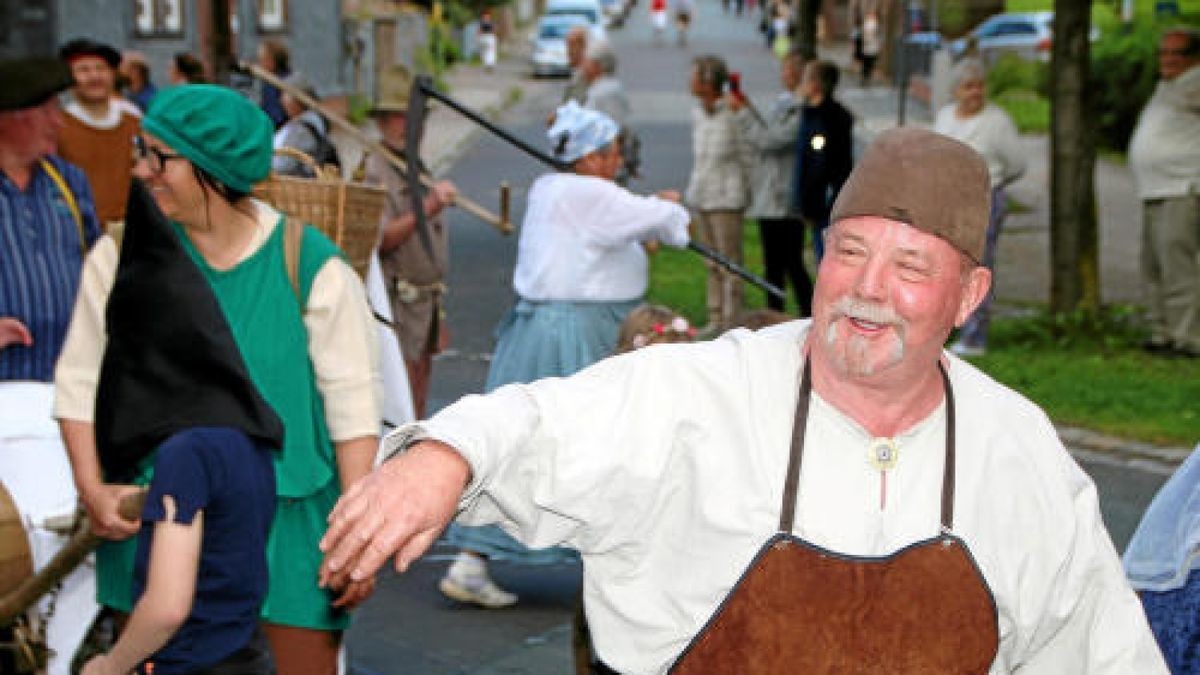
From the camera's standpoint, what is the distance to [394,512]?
2.34m

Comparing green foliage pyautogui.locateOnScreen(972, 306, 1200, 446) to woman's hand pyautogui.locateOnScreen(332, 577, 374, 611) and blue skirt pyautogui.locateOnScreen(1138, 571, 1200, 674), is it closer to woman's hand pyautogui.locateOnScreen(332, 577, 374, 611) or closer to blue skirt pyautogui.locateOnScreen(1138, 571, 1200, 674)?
blue skirt pyautogui.locateOnScreen(1138, 571, 1200, 674)

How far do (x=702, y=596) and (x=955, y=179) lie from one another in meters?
0.75

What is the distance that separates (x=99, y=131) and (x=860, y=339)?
6688mm

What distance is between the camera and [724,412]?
9.47 feet

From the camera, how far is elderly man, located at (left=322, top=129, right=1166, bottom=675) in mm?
2828

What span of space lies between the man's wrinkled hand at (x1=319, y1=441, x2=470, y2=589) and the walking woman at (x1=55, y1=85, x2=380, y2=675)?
1.33 metres

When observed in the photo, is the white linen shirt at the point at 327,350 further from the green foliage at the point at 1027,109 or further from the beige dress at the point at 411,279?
the green foliage at the point at 1027,109

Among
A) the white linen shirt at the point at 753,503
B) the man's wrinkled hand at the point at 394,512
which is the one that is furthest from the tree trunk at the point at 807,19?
the man's wrinkled hand at the point at 394,512

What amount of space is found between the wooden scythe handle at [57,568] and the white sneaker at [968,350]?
8262 millimetres

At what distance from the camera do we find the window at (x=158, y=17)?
2552 cm

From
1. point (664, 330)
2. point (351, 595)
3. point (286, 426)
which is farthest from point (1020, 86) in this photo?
point (351, 595)

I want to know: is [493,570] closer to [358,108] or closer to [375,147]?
[375,147]

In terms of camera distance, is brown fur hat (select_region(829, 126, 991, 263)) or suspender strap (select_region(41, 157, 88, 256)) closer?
brown fur hat (select_region(829, 126, 991, 263))

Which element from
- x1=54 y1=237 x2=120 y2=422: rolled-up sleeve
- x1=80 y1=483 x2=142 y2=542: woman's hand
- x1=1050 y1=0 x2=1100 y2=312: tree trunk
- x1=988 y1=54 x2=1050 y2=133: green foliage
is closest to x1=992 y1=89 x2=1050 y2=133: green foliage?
x1=988 y1=54 x2=1050 y2=133: green foliage
